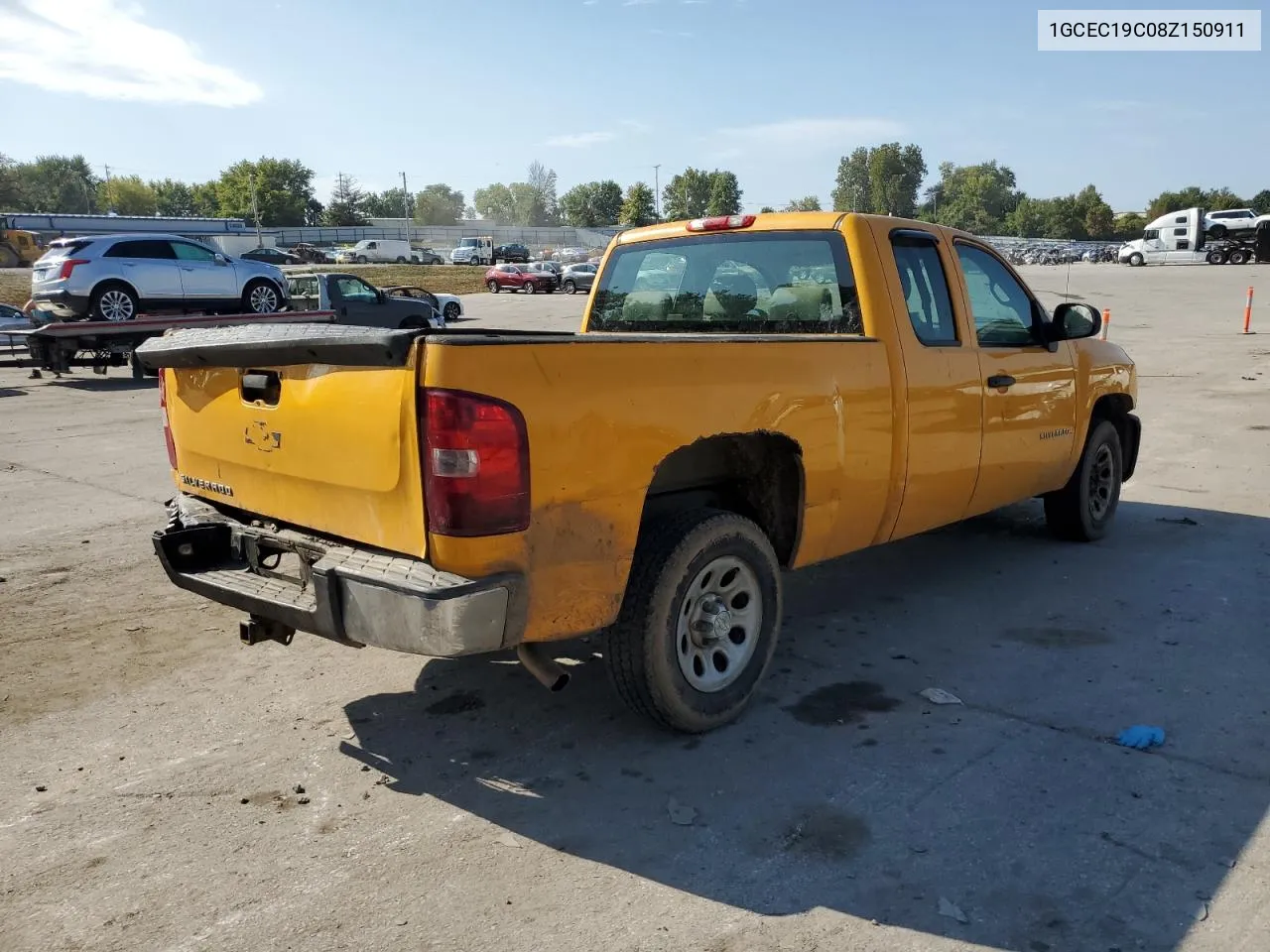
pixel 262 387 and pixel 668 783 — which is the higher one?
pixel 262 387

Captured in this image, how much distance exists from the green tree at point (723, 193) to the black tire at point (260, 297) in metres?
99.8

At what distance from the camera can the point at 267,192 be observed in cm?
12800

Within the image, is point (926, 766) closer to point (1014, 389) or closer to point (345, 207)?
point (1014, 389)

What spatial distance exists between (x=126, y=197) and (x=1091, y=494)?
547ft

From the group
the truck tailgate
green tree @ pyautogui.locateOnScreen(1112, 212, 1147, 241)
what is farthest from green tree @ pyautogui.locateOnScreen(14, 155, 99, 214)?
the truck tailgate

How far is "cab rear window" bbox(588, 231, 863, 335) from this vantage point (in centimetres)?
459

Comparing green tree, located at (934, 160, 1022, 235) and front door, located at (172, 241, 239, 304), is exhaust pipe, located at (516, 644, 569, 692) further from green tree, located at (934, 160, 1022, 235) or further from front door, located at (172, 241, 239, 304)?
green tree, located at (934, 160, 1022, 235)

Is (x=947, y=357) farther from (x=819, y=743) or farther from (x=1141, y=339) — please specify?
(x=1141, y=339)

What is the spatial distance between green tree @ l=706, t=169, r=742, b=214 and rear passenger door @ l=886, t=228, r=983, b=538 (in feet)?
377

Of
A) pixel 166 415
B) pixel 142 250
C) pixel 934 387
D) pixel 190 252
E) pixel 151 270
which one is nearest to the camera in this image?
pixel 166 415

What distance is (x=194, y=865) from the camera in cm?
299

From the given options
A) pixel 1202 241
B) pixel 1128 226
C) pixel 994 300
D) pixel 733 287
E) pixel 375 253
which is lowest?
pixel 994 300

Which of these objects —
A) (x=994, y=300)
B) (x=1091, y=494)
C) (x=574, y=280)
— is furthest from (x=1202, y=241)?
(x=994, y=300)

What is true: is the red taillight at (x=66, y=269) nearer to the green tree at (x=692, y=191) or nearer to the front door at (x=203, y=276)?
the front door at (x=203, y=276)
